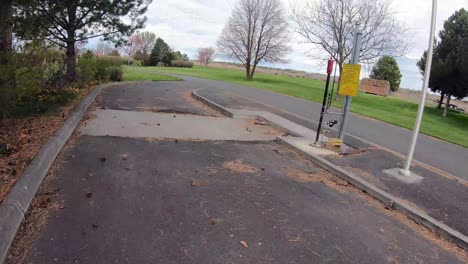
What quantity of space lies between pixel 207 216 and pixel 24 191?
2.06m

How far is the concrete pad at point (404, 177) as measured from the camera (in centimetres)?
651

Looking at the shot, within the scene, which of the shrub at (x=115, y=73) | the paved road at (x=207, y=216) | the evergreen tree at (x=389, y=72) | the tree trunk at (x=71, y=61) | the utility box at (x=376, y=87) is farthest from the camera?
Result: the evergreen tree at (x=389, y=72)

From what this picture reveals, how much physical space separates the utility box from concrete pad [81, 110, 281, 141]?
24004 millimetres

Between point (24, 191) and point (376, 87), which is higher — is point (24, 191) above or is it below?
below

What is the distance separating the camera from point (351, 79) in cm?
770

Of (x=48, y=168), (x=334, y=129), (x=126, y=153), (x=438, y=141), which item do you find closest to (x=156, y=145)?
(x=126, y=153)

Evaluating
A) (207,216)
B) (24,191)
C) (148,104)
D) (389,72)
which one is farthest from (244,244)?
(389,72)

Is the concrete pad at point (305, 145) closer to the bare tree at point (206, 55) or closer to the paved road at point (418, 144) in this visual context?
the paved road at point (418, 144)

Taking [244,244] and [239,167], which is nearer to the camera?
Result: [244,244]

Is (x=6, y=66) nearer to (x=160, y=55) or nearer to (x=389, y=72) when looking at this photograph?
(x=389, y=72)

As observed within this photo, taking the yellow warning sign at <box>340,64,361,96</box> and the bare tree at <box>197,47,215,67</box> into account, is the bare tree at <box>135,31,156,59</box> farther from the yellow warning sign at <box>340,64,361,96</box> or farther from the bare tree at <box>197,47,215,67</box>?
the yellow warning sign at <box>340,64,361,96</box>

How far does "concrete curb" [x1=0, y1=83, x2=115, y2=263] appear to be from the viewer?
3.32m

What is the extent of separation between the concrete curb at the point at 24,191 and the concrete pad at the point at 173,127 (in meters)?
1.48

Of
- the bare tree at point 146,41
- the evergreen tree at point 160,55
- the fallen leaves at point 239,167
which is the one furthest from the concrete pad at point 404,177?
the bare tree at point 146,41
